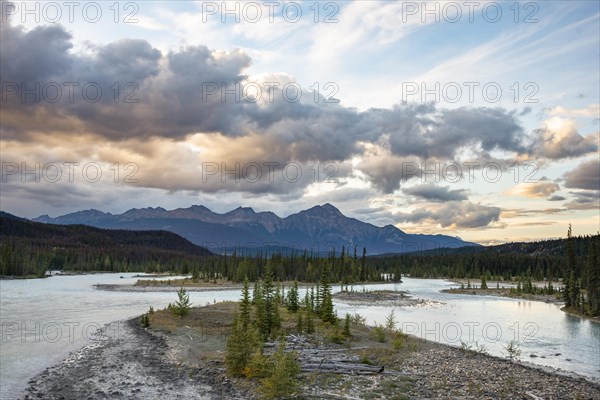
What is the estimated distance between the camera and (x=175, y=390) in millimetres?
24875

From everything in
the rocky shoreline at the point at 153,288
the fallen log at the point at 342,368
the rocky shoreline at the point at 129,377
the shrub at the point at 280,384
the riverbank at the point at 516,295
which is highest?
the shrub at the point at 280,384

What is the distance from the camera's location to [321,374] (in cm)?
2641

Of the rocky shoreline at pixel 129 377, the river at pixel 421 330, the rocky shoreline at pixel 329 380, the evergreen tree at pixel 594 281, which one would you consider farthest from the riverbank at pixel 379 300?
the rocky shoreline at pixel 129 377

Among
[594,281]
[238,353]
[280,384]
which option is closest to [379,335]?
[238,353]

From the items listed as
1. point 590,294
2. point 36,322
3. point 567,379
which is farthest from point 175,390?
point 590,294

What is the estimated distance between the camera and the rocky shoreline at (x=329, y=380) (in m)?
23.7

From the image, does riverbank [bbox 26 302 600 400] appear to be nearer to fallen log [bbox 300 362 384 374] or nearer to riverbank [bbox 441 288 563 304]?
fallen log [bbox 300 362 384 374]

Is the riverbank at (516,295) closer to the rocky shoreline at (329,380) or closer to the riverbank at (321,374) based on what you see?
the riverbank at (321,374)

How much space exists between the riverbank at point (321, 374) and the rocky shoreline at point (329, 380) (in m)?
A: 0.05

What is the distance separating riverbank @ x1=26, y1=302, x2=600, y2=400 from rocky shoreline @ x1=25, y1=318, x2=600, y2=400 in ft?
0.17

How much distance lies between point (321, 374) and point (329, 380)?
112 centimetres

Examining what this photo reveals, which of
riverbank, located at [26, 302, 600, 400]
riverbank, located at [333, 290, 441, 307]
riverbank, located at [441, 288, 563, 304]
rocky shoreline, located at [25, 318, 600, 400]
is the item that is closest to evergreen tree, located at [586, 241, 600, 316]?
riverbank, located at [441, 288, 563, 304]

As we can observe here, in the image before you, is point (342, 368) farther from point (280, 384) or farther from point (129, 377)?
point (129, 377)

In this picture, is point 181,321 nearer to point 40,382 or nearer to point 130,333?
point 130,333
